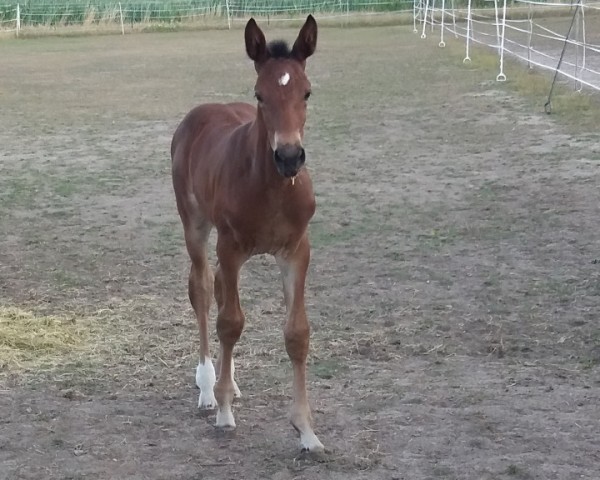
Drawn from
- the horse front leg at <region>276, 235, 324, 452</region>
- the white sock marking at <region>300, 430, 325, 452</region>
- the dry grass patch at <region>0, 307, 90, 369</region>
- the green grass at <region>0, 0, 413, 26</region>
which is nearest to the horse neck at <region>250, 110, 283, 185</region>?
the horse front leg at <region>276, 235, 324, 452</region>

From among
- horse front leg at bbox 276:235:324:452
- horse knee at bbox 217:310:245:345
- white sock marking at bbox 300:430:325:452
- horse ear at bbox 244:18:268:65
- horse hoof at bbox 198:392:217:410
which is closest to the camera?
horse ear at bbox 244:18:268:65

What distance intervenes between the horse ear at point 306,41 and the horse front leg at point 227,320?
82 cm

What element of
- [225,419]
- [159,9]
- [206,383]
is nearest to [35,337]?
[206,383]

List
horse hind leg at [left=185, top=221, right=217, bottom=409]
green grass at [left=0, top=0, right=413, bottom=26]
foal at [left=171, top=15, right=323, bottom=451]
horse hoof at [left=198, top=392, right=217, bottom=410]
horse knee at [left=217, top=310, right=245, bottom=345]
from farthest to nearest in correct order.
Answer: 1. green grass at [left=0, top=0, right=413, bottom=26]
2. horse hind leg at [left=185, top=221, right=217, bottom=409]
3. horse hoof at [left=198, top=392, right=217, bottom=410]
4. horse knee at [left=217, top=310, right=245, bottom=345]
5. foal at [left=171, top=15, right=323, bottom=451]

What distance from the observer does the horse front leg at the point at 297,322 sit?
12.4 ft

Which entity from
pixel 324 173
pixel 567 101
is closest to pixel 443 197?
pixel 324 173

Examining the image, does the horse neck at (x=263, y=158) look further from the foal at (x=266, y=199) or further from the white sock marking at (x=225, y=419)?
the white sock marking at (x=225, y=419)

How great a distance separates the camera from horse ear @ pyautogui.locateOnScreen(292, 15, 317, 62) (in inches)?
142

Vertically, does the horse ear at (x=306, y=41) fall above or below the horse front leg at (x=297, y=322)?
above

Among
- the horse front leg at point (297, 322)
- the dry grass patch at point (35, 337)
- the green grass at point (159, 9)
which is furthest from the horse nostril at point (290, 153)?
the green grass at point (159, 9)

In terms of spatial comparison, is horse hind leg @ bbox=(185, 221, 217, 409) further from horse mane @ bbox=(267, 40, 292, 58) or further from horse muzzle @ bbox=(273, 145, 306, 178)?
horse muzzle @ bbox=(273, 145, 306, 178)

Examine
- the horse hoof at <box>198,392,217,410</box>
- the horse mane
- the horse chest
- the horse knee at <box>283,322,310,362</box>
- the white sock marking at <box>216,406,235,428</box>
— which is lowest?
the horse hoof at <box>198,392,217,410</box>

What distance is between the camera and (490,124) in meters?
11.9

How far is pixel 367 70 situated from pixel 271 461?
52.8 feet
